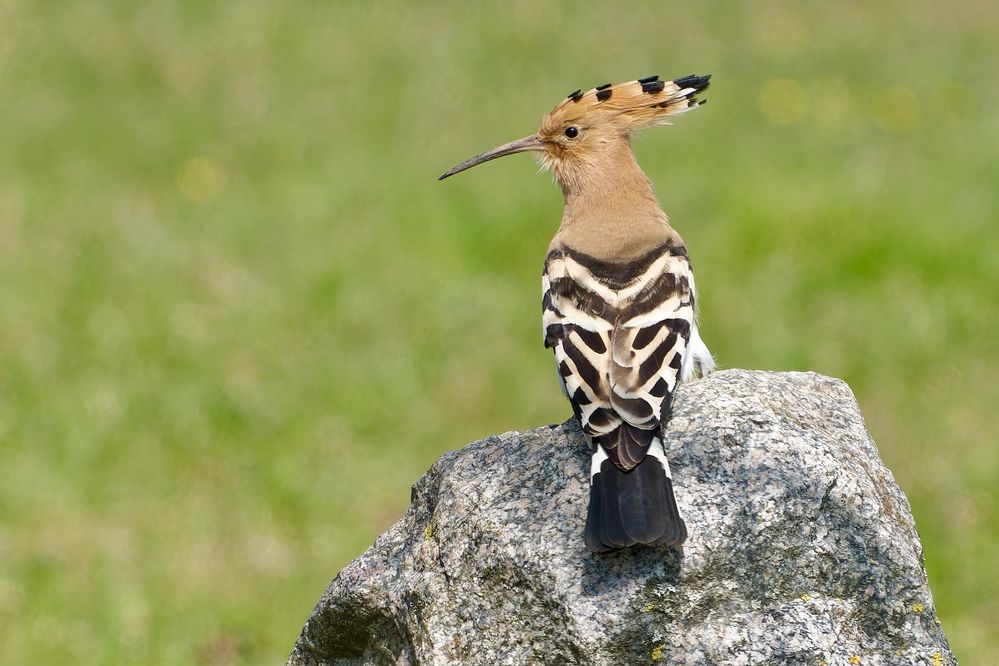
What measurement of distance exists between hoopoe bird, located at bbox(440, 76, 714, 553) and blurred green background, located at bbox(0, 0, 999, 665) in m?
2.22

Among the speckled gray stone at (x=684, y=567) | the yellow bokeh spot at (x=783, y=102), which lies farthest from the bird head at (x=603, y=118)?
the yellow bokeh spot at (x=783, y=102)

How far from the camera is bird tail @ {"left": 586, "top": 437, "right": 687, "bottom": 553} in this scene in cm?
298

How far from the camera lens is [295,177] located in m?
8.84

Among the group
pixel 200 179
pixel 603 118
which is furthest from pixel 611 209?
pixel 200 179

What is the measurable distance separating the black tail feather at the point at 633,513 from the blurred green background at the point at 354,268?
2750 mm

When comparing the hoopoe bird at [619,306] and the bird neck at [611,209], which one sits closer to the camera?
the hoopoe bird at [619,306]

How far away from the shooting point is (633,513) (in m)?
2.98

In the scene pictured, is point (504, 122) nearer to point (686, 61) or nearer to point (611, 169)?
point (686, 61)

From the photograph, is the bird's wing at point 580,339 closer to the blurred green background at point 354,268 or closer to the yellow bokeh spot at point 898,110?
the blurred green background at point 354,268

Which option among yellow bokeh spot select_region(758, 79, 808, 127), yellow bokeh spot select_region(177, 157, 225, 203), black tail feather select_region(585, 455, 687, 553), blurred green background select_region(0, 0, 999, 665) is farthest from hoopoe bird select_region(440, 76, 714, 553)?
yellow bokeh spot select_region(758, 79, 808, 127)

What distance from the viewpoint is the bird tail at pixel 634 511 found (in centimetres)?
298

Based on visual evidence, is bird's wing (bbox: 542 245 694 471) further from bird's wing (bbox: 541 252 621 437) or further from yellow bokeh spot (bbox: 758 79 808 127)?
yellow bokeh spot (bbox: 758 79 808 127)

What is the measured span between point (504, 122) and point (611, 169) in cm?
471

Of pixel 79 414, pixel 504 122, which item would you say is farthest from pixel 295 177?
pixel 79 414
